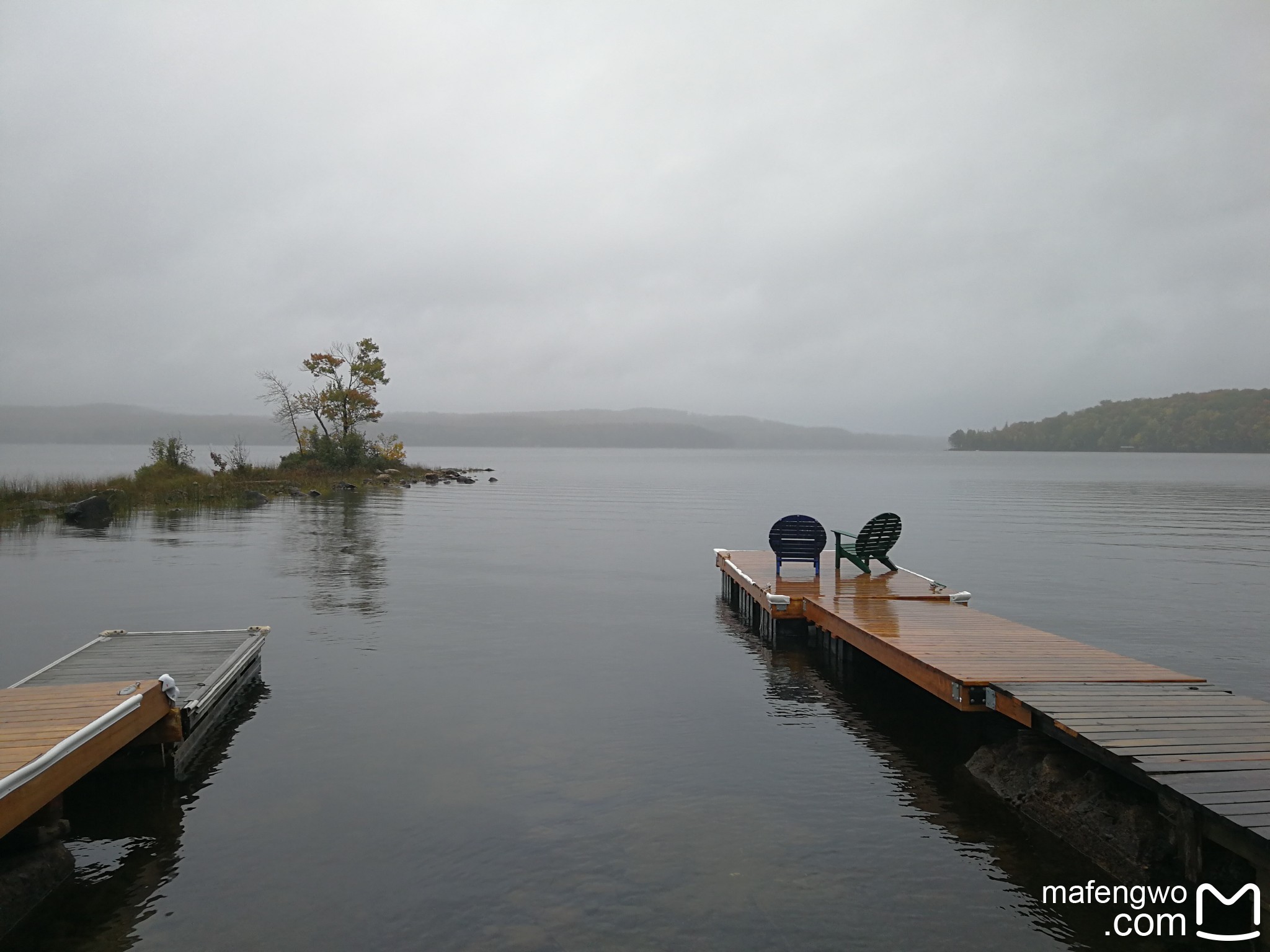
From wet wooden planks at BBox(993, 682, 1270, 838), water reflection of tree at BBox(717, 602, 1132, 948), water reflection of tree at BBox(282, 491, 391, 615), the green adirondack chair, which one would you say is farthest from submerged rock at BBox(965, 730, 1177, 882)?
water reflection of tree at BBox(282, 491, 391, 615)

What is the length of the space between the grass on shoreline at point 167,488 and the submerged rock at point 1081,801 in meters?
31.7

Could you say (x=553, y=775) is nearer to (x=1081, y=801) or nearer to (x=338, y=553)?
(x=1081, y=801)

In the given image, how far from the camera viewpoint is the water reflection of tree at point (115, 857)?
534 centimetres

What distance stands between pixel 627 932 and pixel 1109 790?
379 cm

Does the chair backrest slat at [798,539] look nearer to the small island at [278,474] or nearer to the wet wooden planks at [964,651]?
the wet wooden planks at [964,651]

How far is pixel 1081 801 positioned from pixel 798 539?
8451 millimetres

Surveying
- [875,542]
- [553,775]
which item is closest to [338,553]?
[875,542]

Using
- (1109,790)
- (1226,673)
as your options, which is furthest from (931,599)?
(1109,790)

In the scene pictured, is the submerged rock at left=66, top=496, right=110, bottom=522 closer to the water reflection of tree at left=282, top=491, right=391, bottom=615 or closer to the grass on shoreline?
the grass on shoreline

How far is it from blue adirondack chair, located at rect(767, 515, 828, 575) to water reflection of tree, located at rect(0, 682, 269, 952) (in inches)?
363

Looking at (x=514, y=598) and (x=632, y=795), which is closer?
(x=632, y=795)

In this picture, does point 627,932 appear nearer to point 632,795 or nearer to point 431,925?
point 431,925

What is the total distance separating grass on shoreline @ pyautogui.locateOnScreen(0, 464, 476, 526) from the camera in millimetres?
31859

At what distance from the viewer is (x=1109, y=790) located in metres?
6.49
